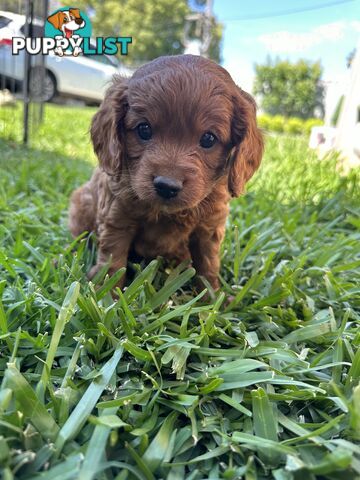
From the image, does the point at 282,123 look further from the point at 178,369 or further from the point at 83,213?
the point at 178,369

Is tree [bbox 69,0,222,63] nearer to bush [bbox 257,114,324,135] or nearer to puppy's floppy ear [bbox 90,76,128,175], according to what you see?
bush [bbox 257,114,324,135]

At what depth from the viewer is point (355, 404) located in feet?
3.94

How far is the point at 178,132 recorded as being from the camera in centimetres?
171

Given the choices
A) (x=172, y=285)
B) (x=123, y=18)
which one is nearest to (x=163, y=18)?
(x=123, y=18)

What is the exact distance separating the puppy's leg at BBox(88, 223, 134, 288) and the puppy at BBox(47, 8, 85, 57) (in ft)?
8.00

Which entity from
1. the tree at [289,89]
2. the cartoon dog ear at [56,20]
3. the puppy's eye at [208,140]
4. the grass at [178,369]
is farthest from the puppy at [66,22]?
the tree at [289,89]

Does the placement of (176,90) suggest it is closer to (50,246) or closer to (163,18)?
(50,246)

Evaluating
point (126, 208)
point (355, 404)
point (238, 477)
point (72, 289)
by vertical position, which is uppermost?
point (126, 208)

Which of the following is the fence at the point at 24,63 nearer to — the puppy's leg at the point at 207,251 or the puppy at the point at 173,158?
the puppy at the point at 173,158

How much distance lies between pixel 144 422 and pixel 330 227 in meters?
2.26

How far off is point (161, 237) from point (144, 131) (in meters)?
0.47

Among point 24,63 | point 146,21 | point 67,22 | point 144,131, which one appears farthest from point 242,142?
point 146,21

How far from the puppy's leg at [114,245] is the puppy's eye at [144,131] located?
408 millimetres

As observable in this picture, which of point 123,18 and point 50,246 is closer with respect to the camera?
point 50,246
